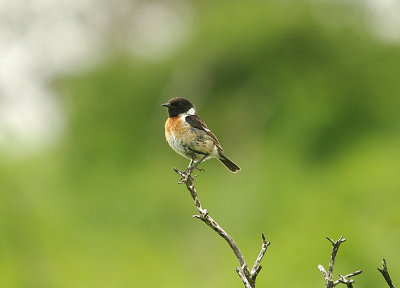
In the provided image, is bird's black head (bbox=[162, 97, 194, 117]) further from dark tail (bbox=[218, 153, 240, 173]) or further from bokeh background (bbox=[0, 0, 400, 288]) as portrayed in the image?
bokeh background (bbox=[0, 0, 400, 288])

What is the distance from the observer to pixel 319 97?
10531 mm

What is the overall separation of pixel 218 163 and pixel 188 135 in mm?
5416

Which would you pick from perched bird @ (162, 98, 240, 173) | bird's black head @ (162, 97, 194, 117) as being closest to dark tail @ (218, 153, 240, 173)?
perched bird @ (162, 98, 240, 173)

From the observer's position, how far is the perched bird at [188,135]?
488cm

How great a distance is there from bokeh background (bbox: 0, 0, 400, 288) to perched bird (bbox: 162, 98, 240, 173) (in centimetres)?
362

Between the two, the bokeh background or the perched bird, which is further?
the bokeh background

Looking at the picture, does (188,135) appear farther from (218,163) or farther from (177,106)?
(218,163)

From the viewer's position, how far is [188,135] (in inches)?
192

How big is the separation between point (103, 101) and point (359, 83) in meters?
4.00

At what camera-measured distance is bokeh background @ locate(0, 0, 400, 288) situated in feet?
29.2

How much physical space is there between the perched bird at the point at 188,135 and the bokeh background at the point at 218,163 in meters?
3.62

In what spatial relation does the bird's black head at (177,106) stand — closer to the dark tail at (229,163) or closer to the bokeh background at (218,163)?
the dark tail at (229,163)

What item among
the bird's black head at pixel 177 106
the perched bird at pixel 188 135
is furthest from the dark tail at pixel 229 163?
the bird's black head at pixel 177 106

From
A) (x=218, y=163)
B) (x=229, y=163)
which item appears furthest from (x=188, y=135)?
(x=218, y=163)
